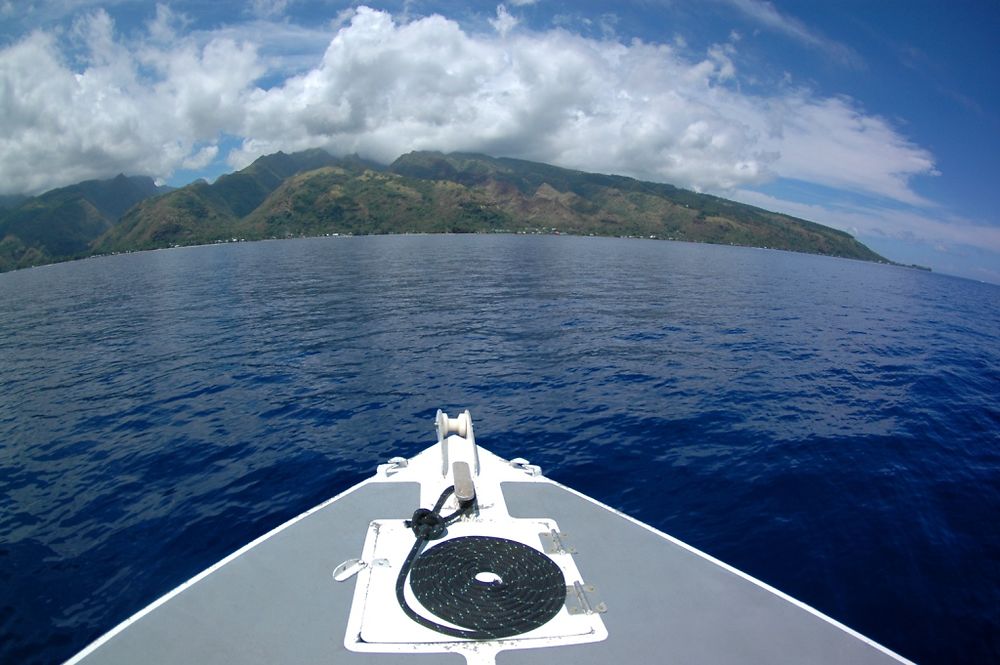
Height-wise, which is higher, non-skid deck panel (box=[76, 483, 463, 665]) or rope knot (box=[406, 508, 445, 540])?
rope knot (box=[406, 508, 445, 540])

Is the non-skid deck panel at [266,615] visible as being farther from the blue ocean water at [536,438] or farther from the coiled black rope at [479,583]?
the blue ocean water at [536,438]

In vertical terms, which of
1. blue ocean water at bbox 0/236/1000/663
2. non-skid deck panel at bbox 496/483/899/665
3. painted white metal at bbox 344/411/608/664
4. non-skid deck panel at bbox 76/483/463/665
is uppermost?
non-skid deck panel at bbox 496/483/899/665

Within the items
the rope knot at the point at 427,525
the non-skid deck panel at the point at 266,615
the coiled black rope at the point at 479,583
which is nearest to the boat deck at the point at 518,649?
the non-skid deck panel at the point at 266,615

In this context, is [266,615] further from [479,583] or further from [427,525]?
[479,583]

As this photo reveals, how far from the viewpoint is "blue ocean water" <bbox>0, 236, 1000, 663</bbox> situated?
10.9 meters

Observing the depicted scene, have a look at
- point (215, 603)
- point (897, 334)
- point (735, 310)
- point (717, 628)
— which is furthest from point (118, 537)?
point (897, 334)

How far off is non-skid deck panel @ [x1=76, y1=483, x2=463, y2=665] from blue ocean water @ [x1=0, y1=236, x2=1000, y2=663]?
4.91 meters

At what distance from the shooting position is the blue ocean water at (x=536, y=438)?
10938mm

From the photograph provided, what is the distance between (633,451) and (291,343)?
23.4 m

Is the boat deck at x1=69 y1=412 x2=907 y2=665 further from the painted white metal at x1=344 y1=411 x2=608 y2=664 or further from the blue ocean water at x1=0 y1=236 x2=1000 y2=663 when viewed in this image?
the blue ocean water at x1=0 y1=236 x2=1000 y2=663

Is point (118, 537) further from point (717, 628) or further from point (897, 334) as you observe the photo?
point (897, 334)

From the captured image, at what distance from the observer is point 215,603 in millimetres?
6555

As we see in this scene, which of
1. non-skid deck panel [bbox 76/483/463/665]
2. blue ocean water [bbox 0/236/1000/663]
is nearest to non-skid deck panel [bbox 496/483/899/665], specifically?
non-skid deck panel [bbox 76/483/463/665]

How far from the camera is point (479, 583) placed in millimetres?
6934
